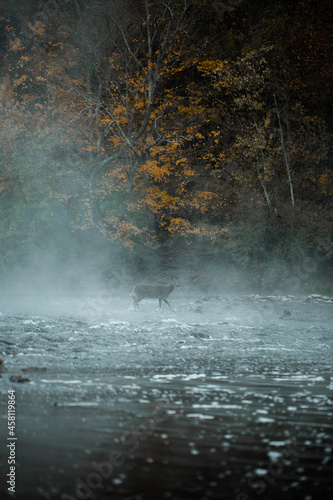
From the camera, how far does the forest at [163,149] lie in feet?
82.2

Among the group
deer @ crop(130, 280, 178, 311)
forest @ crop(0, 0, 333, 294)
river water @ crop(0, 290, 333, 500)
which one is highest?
forest @ crop(0, 0, 333, 294)

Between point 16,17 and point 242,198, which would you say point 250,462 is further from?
point 16,17

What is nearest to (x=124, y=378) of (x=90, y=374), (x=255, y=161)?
(x=90, y=374)

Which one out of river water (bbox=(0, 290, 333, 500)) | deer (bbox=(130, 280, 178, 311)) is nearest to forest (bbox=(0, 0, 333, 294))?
deer (bbox=(130, 280, 178, 311))

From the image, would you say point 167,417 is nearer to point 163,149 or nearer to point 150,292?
point 150,292

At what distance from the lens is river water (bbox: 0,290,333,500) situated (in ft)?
8.82

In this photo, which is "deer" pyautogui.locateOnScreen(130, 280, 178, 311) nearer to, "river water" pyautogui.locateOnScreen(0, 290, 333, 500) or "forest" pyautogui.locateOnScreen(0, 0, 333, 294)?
"river water" pyautogui.locateOnScreen(0, 290, 333, 500)

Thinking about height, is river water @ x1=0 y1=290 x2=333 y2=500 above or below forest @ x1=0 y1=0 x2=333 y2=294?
below

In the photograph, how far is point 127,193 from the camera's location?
2527cm

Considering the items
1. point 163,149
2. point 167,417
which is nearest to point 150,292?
point 163,149

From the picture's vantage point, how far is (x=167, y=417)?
3982 mm

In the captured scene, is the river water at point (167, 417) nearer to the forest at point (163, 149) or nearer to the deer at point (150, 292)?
the deer at point (150, 292)

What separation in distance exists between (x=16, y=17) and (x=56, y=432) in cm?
3214

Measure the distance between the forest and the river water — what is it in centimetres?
1631
